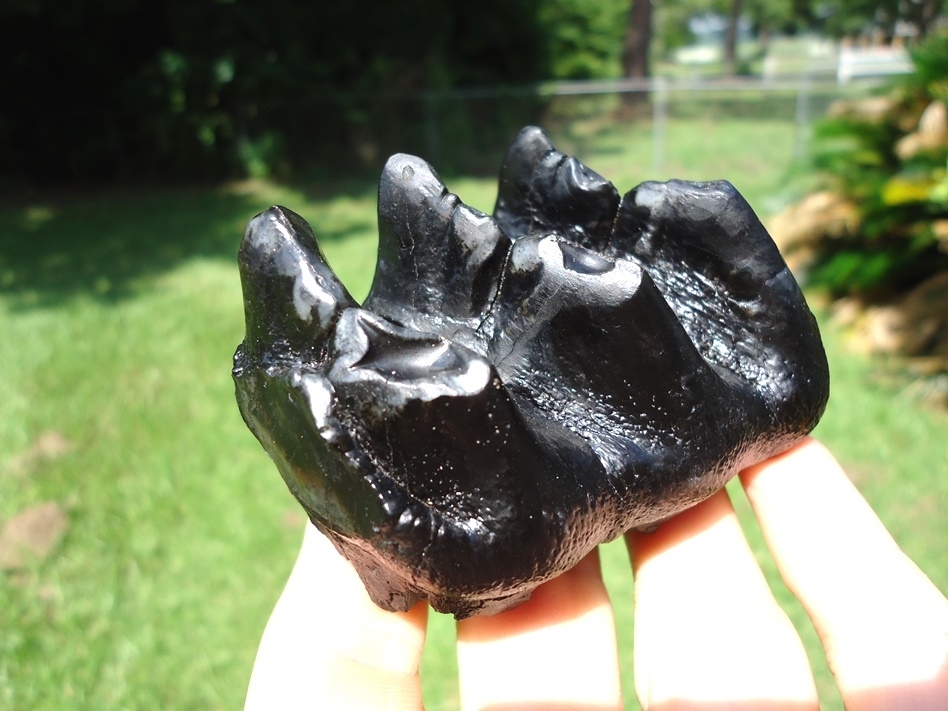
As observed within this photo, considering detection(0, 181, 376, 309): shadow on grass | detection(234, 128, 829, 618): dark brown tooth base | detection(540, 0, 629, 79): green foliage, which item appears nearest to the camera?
detection(234, 128, 829, 618): dark brown tooth base

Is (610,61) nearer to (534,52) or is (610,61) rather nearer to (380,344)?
(534,52)

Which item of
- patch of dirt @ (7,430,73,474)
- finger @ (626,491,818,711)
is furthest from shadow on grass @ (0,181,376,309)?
finger @ (626,491,818,711)

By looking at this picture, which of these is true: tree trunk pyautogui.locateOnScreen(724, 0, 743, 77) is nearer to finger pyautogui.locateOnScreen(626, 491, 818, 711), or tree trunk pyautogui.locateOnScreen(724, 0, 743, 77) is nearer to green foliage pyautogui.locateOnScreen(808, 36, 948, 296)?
green foliage pyautogui.locateOnScreen(808, 36, 948, 296)

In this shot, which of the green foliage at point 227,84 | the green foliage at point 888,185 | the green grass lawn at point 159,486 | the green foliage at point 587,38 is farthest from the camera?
the green foliage at point 587,38

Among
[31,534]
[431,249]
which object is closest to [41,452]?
[31,534]

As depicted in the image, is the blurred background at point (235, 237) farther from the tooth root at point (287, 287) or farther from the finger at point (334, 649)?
the tooth root at point (287, 287)

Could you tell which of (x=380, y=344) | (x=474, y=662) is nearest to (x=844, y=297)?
(x=474, y=662)

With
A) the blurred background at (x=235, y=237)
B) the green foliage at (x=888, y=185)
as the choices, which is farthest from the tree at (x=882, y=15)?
the green foliage at (x=888, y=185)
